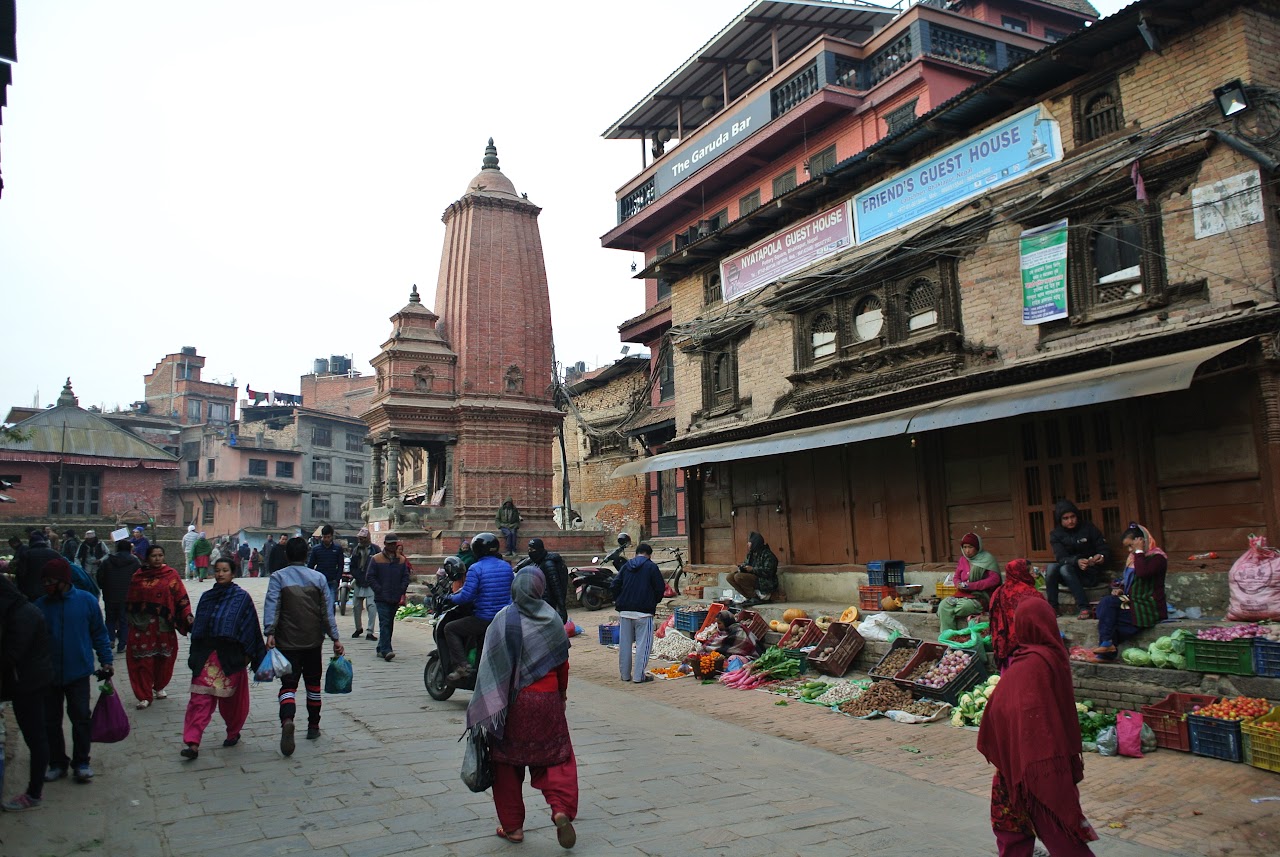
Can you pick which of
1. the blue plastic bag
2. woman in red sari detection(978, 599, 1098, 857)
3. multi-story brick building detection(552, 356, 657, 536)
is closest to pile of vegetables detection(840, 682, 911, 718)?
woman in red sari detection(978, 599, 1098, 857)

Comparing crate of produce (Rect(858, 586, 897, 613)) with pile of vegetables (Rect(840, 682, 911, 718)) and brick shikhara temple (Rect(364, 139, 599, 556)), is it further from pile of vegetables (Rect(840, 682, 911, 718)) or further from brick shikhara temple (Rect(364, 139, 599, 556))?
brick shikhara temple (Rect(364, 139, 599, 556))

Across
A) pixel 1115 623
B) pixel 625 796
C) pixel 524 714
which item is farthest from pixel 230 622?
pixel 1115 623

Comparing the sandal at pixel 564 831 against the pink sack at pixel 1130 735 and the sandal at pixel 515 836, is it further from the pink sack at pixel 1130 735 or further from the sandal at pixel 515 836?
the pink sack at pixel 1130 735

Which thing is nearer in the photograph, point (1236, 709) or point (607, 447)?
point (1236, 709)

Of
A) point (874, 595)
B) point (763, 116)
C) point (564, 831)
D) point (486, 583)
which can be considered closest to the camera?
point (564, 831)

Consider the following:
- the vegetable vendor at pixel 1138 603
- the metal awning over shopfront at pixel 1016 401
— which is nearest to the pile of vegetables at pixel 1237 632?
the vegetable vendor at pixel 1138 603

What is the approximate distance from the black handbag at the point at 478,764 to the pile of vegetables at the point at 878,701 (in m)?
5.29

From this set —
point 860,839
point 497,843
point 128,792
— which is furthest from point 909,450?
point 128,792

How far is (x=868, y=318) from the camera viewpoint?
1462 centimetres

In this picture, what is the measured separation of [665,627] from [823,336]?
19.2 feet

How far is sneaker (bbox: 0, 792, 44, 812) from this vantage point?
547 centimetres

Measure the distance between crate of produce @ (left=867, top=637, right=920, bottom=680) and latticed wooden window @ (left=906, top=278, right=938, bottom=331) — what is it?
5.41m

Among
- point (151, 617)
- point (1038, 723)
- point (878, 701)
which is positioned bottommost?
point (878, 701)

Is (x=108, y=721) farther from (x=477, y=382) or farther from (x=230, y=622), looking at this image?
(x=477, y=382)
